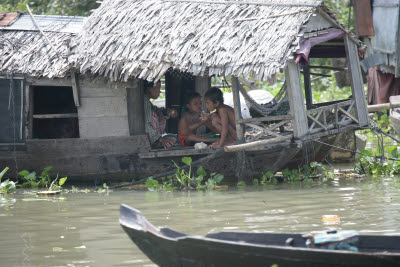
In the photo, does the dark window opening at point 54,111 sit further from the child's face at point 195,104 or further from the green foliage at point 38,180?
the child's face at point 195,104

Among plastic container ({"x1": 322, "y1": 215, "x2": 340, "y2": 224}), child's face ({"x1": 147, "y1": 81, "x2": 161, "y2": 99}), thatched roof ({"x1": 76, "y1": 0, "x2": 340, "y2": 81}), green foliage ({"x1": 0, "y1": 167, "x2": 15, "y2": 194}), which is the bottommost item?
plastic container ({"x1": 322, "y1": 215, "x2": 340, "y2": 224})

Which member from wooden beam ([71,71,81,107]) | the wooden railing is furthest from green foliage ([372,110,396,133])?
wooden beam ([71,71,81,107])

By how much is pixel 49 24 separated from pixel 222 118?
11.7ft

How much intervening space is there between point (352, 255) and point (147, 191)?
5266 mm

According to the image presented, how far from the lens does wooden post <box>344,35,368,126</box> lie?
9555 millimetres

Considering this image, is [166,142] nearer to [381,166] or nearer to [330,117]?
[330,117]

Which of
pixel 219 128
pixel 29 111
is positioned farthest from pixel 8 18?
pixel 219 128

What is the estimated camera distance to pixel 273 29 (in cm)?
842

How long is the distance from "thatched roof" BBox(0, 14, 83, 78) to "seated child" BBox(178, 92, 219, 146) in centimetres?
197

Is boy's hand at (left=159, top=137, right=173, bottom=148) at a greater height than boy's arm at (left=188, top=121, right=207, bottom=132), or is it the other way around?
boy's arm at (left=188, top=121, right=207, bottom=132)

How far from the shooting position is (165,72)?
927 centimetres

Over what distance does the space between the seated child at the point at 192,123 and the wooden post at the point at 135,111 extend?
66cm

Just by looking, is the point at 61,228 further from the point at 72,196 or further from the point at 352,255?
the point at 352,255

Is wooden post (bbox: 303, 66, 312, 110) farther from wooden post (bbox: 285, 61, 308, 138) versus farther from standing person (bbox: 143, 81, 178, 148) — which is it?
standing person (bbox: 143, 81, 178, 148)
